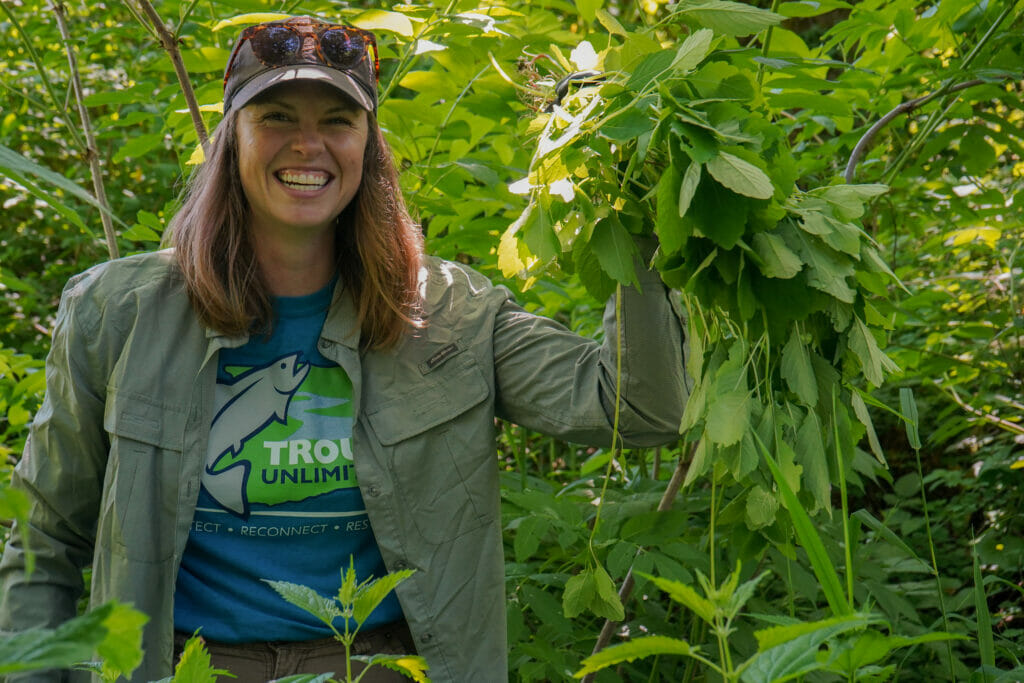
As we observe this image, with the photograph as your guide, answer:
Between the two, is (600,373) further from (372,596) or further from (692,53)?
(372,596)

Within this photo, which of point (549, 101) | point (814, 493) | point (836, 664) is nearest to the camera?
point (836, 664)

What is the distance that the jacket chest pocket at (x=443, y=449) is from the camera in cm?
208

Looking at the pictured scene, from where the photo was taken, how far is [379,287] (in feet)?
7.04

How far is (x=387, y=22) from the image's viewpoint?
2.11 m

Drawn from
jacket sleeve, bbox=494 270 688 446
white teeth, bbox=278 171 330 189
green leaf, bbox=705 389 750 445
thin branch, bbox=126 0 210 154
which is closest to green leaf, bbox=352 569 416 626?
green leaf, bbox=705 389 750 445

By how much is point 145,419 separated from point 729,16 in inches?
52.6

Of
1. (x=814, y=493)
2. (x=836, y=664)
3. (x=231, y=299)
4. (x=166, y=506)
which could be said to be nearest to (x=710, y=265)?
(x=814, y=493)

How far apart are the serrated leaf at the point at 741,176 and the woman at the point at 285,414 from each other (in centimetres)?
65

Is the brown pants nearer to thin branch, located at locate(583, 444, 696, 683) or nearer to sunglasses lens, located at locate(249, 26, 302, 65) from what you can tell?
thin branch, located at locate(583, 444, 696, 683)

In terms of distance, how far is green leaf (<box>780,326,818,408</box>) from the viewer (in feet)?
4.52

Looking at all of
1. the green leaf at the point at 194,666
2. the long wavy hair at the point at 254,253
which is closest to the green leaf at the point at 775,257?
the green leaf at the point at 194,666

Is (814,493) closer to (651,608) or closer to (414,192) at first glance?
(651,608)

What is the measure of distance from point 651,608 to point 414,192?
1236mm

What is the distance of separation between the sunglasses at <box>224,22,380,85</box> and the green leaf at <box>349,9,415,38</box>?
0.13ft
